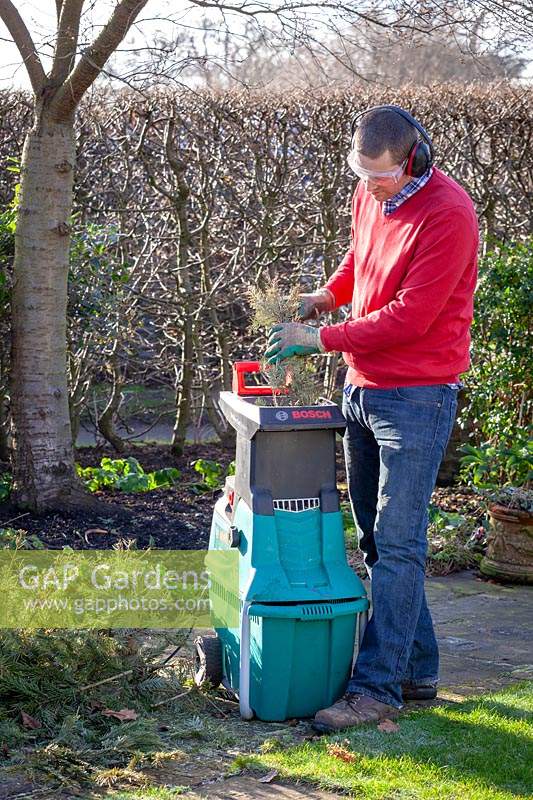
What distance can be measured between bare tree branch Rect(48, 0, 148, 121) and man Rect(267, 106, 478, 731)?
194 centimetres

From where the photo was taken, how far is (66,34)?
207 inches

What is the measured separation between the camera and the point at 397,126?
345 centimetres

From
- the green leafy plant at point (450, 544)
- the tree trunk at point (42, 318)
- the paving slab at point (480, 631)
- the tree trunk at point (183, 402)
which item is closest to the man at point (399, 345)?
the paving slab at point (480, 631)

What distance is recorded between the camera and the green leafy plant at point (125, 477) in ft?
22.1

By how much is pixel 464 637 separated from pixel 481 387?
2.06 m

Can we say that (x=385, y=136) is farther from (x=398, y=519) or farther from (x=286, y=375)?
(x=398, y=519)

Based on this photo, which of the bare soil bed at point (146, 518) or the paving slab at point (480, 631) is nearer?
the paving slab at point (480, 631)

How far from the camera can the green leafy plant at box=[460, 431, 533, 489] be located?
587 centimetres

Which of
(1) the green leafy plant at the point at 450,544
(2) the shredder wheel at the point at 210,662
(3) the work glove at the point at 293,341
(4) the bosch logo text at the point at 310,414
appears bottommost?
(2) the shredder wheel at the point at 210,662

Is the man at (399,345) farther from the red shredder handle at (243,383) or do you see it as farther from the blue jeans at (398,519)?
the red shredder handle at (243,383)

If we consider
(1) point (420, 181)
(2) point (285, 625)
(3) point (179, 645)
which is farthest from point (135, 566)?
(1) point (420, 181)

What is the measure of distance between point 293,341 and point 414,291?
43 cm

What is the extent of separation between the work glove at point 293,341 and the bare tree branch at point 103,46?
200 cm
